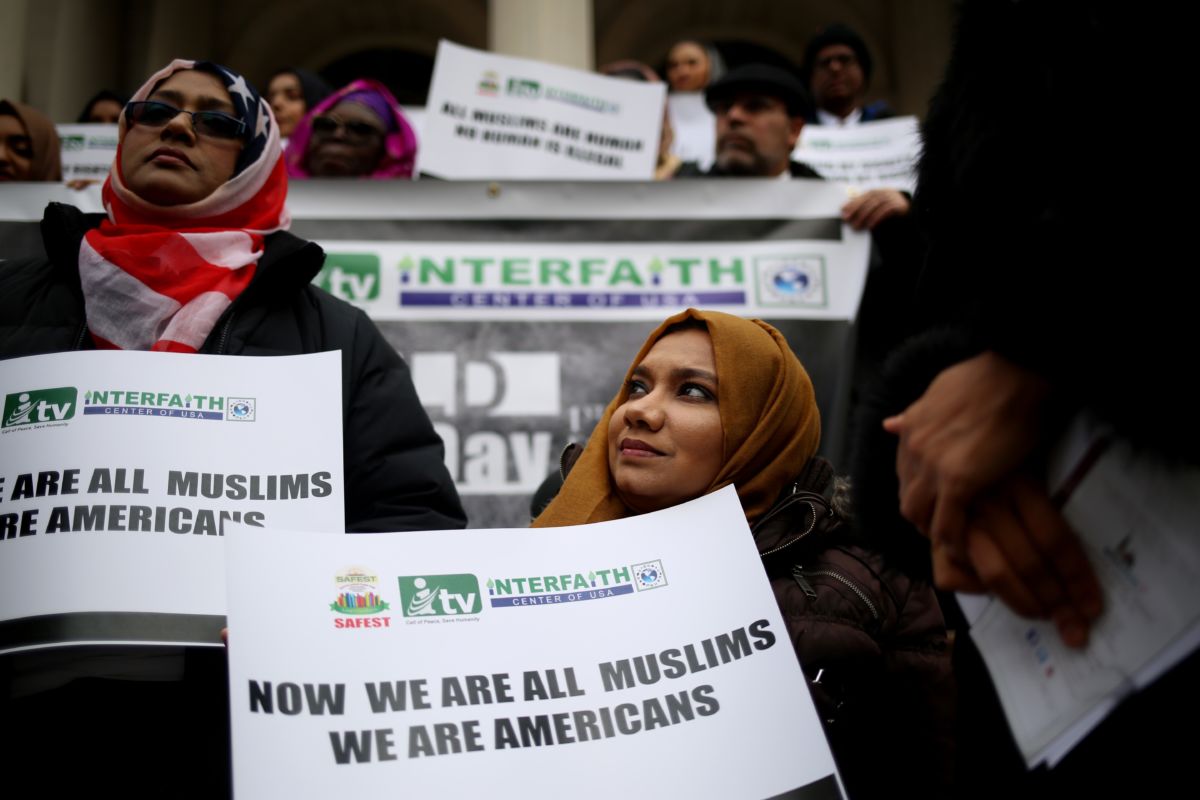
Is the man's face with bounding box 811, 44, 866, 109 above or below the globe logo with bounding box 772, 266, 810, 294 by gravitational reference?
above

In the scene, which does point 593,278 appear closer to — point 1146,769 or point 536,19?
point 1146,769

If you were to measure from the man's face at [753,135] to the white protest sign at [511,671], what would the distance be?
9.78ft

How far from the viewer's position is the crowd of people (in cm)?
115

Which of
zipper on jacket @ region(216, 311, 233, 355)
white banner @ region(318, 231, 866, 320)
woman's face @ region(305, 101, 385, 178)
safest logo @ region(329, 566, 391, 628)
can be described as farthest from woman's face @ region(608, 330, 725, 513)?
woman's face @ region(305, 101, 385, 178)

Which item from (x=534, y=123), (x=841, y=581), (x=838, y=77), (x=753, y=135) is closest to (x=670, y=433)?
(x=841, y=581)

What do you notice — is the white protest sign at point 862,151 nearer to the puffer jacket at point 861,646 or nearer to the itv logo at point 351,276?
the itv logo at point 351,276

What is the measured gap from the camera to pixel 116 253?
2320mm

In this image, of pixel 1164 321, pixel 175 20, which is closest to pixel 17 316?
pixel 1164 321

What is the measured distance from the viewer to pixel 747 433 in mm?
2248

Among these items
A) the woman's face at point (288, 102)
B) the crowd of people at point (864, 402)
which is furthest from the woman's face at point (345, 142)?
the crowd of people at point (864, 402)

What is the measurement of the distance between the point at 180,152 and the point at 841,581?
1784mm

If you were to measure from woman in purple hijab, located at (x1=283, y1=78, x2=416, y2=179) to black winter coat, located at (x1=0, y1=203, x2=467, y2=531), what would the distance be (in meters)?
2.00

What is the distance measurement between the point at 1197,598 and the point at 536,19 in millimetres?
6278

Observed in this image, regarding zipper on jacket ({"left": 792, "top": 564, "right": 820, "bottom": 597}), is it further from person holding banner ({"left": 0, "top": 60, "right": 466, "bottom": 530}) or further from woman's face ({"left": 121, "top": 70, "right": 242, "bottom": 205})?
woman's face ({"left": 121, "top": 70, "right": 242, "bottom": 205})
